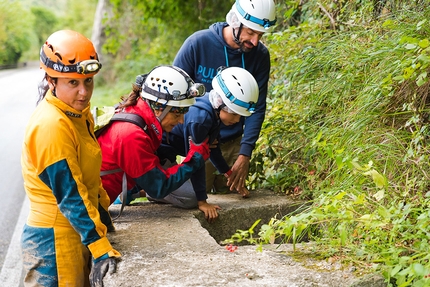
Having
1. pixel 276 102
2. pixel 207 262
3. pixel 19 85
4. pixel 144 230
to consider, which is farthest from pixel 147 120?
pixel 19 85

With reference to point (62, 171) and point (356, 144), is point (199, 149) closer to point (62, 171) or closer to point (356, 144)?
point (356, 144)

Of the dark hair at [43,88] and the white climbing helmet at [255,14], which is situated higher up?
the white climbing helmet at [255,14]

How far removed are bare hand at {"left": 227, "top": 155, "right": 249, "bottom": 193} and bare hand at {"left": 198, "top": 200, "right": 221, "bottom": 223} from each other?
0.41 meters

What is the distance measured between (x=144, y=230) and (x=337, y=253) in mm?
1467

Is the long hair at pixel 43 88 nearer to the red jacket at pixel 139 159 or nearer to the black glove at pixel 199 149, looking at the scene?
the red jacket at pixel 139 159

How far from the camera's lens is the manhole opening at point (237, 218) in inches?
188

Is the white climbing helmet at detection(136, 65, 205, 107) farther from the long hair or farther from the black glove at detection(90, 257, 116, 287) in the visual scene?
the black glove at detection(90, 257, 116, 287)

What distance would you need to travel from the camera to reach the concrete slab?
3.15 m

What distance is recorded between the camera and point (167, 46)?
14.9 meters

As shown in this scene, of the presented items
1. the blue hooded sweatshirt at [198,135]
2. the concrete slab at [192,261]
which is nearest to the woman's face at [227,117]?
the blue hooded sweatshirt at [198,135]

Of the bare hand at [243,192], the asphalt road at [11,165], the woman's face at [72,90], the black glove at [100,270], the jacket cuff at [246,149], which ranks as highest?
the woman's face at [72,90]

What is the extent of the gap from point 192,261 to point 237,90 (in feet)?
5.06

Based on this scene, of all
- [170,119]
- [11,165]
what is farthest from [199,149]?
[11,165]

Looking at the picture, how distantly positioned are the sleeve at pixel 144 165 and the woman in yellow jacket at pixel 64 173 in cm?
45
